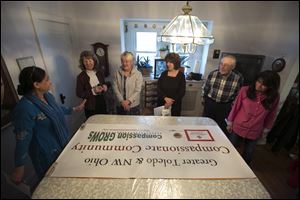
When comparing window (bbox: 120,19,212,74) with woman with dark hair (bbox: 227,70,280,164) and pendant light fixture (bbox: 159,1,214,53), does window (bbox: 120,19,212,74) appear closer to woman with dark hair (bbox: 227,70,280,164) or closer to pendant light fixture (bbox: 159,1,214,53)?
woman with dark hair (bbox: 227,70,280,164)

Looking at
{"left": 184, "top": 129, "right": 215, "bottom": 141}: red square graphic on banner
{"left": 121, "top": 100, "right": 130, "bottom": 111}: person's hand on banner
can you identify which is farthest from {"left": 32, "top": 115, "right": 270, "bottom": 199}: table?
{"left": 121, "top": 100, "right": 130, "bottom": 111}: person's hand on banner

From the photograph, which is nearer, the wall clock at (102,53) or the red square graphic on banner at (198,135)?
the red square graphic on banner at (198,135)

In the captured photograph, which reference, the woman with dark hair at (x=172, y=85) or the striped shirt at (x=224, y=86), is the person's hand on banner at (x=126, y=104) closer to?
the woman with dark hair at (x=172, y=85)

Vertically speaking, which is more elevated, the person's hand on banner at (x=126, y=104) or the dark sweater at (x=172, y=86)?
the dark sweater at (x=172, y=86)

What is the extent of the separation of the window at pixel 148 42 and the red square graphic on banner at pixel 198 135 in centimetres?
169

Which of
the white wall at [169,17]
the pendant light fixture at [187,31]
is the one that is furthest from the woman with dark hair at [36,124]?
the white wall at [169,17]

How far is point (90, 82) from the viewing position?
1.44 metres

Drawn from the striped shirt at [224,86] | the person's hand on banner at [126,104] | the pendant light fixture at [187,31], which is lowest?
the person's hand on banner at [126,104]

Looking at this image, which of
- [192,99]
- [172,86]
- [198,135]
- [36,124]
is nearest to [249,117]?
[198,135]

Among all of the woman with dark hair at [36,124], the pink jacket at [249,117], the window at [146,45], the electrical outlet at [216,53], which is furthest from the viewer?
the window at [146,45]

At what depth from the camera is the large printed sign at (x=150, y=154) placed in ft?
1.85

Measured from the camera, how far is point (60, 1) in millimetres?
1644

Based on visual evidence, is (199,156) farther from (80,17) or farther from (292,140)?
(80,17)

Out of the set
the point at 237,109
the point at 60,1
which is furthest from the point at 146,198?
the point at 60,1
